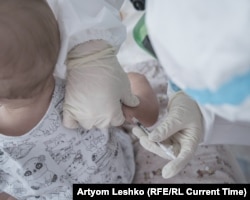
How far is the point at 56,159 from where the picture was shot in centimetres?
76

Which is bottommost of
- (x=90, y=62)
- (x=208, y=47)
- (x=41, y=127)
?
(x=41, y=127)

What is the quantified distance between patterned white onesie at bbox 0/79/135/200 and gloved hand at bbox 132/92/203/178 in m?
0.16

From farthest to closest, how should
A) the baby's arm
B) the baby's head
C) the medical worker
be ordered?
the baby's arm, the baby's head, the medical worker

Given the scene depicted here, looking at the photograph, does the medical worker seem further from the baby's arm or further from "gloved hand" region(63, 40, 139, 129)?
the baby's arm

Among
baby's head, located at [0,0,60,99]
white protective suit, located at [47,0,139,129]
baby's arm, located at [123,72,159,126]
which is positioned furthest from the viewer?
baby's arm, located at [123,72,159,126]

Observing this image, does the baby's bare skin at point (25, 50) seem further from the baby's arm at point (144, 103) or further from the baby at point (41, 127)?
the baby's arm at point (144, 103)

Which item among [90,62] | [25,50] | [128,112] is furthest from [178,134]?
[25,50]

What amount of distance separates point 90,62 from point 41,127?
0.52 feet

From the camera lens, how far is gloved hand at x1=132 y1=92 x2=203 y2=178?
2.03ft

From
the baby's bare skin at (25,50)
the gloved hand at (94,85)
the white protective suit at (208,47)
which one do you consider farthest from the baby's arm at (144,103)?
the white protective suit at (208,47)

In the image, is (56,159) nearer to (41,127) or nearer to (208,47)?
(41,127)

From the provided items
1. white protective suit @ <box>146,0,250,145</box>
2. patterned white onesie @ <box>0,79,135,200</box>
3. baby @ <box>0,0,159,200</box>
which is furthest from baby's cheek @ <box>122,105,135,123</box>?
white protective suit @ <box>146,0,250,145</box>

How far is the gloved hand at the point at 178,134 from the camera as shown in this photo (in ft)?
2.03

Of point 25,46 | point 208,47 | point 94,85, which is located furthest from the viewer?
point 94,85
